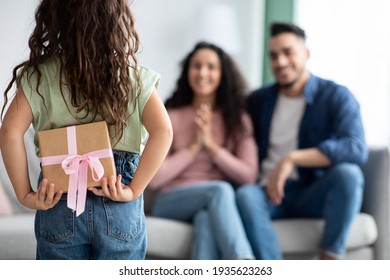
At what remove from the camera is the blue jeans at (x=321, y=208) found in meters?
1.92

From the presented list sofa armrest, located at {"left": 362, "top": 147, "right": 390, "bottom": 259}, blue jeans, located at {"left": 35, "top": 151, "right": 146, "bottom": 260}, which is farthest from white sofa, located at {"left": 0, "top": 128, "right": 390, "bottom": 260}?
blue jeans, located at {"left": 35, "top": 151, "right": 146, "bottom": 260}

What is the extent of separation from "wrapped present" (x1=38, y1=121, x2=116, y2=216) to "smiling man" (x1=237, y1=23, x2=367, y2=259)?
103cm

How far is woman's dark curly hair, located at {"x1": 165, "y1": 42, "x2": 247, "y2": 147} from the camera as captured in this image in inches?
80.6

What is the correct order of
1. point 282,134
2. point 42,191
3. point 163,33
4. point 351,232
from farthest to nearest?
point 282,134 → point 351,232 → point 163,33 → point 42,191

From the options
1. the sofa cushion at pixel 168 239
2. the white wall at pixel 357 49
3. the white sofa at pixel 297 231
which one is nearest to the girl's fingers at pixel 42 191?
the white sofa at pixel 297 231

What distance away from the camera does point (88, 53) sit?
93cm

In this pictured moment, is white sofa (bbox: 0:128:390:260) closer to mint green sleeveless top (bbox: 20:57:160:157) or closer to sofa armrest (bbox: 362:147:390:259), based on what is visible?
sofa armrest (bbox: 362:147:390:259)

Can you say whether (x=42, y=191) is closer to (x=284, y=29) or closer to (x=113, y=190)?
(x=113, y=190)

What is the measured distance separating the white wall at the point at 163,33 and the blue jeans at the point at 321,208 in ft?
1.39

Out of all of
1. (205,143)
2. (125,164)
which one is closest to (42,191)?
(125,164)

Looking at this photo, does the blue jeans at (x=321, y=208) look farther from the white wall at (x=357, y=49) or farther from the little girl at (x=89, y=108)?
the little girl at (x=89, y=108)

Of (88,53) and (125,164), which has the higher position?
(88,53)

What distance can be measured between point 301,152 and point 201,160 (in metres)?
0.29
